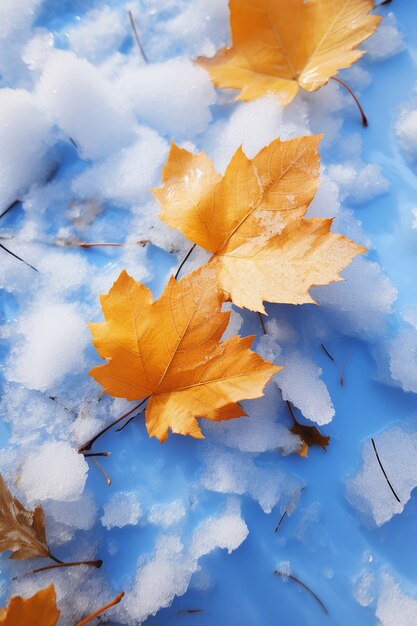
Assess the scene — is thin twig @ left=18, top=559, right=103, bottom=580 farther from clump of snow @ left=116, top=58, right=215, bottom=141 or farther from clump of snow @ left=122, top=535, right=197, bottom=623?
clump of snow @ left=116, top=58, right=215, bottom=141

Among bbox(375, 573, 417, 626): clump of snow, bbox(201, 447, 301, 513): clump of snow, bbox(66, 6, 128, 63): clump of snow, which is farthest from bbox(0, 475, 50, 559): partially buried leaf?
bbox(66, 6, 128, 63): clump of snow

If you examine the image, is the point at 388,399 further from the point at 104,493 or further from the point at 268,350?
the point at 104,493

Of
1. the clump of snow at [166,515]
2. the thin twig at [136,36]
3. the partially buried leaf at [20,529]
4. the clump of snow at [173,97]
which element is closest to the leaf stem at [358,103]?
the clump of snow at [173,97]

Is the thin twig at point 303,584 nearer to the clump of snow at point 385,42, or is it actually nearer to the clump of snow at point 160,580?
the clump of snow at point 160,580

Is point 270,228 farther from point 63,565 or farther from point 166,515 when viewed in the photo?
point 63,565

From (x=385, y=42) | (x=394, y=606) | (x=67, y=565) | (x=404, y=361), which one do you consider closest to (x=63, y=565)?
(x=67, y=565)

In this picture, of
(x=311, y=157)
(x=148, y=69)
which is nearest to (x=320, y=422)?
(x=311, y=157)

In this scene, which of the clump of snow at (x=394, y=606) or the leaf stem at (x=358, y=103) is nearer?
the clump of snow at (x=394, y=606)
